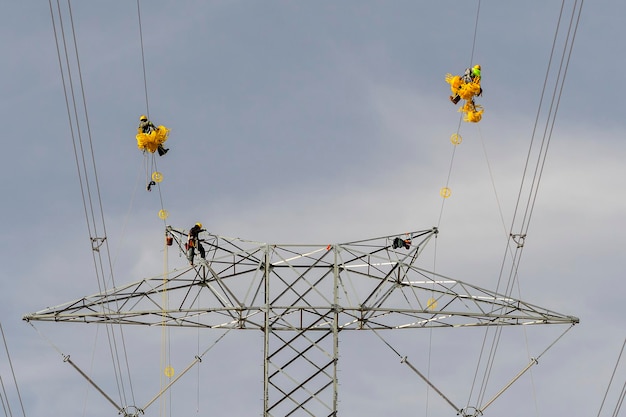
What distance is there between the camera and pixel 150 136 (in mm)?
67938

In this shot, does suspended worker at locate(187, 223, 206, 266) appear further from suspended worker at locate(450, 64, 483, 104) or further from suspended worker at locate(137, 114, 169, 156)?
suspended worker at locate(450, 64, 483, 104)

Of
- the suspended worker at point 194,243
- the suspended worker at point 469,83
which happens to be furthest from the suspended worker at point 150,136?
the suspended worker at point 469,83

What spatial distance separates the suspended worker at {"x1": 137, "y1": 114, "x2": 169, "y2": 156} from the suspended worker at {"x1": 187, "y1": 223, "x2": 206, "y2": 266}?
3.53 m

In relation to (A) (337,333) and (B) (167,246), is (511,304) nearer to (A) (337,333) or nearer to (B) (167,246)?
(A) (337,333)

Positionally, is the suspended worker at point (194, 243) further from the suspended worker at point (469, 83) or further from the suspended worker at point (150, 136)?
the suspended worker at point (469, 83)

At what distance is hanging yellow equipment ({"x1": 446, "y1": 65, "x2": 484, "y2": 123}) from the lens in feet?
218

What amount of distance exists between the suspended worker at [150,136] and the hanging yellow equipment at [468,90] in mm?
10869

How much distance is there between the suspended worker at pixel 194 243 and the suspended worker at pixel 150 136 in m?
3.53

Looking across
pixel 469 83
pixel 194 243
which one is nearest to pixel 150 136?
pixel 194 243

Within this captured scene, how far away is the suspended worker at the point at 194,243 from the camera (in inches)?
2744

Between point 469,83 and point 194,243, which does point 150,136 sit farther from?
point 469,83

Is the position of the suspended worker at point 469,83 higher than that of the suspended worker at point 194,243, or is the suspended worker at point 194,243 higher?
the suspended worker at point 469,83

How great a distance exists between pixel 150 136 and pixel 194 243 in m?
4.70

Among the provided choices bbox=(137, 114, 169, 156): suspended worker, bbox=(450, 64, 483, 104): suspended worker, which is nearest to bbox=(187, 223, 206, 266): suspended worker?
bbox=(137, 114, 169, 156): suspended worker
